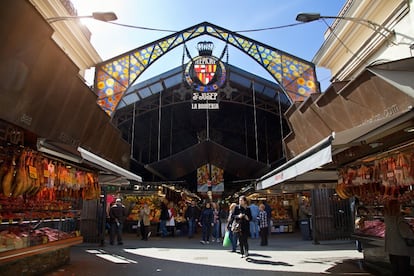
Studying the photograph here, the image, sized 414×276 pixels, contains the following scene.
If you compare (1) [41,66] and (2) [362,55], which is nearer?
(1) [41,66]

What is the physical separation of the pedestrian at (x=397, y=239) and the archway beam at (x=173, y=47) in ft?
24.0

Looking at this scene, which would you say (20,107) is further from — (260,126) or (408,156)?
(260,126)

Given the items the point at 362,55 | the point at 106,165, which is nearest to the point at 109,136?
the point at 106,165

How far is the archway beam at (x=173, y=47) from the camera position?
12859 millimetres

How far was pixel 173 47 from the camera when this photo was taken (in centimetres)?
1395

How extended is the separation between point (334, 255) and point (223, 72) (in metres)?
8.44

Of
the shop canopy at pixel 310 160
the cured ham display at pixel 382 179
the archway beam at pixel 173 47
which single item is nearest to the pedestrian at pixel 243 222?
the shop canopy at pixel 310 160

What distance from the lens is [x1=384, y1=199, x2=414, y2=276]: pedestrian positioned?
18.3 feet

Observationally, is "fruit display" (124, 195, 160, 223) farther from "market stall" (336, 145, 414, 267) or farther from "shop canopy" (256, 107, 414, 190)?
"shop canopy" (256, 107, 414, 190)

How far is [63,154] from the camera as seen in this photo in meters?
5.50

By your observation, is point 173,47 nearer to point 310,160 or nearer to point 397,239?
point 310,160

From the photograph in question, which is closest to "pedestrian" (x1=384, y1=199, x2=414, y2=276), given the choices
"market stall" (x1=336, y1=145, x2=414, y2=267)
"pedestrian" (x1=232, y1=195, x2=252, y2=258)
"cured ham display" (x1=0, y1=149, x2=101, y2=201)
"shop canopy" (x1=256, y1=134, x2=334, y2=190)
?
"market stall" (x1=336, y1=145, x2=414, y2=267)

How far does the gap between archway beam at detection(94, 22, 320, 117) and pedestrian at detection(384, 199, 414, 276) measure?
288 inches

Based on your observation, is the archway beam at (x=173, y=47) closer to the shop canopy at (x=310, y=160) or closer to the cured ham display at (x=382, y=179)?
the cured ham display at (x=382, y=179)
